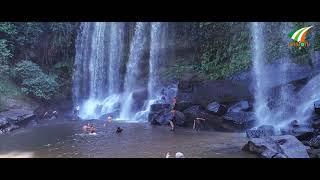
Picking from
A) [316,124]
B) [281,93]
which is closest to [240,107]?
[281,93]

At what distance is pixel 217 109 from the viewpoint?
1809 cm

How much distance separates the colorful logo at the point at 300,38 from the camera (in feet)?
64.7

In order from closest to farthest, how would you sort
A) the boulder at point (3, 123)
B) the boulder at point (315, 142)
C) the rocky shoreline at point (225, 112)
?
1. the boulder at point (315, 142)
2. the rocky shoreline at point (225, 112)
3. the boulder at point (3, 123)

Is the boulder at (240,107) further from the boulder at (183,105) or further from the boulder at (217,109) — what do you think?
the boulder at (183,105)

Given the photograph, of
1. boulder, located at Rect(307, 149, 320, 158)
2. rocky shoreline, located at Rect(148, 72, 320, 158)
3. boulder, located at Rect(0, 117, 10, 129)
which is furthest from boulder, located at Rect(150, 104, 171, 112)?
boulder, located at Rect(307, 149, 320, 158)

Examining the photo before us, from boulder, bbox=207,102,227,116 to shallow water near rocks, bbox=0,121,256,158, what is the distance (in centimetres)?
204

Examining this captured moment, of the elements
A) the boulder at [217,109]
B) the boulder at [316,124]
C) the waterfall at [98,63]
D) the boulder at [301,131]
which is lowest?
the boulder at [301,131]

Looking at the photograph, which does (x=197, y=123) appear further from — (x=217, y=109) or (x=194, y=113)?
(x=217, y=109)

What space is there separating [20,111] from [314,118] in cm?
1511

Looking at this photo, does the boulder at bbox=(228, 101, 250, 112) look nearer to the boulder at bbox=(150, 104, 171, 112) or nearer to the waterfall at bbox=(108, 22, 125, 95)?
the boulder at bbox=(150, 104, 171, 112)

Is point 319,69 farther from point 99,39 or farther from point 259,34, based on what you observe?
point 99,39

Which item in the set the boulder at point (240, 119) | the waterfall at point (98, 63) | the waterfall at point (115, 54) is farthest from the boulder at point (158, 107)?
the waterfall at point (98, 63)

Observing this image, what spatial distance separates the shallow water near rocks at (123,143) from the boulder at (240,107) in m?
2.55
